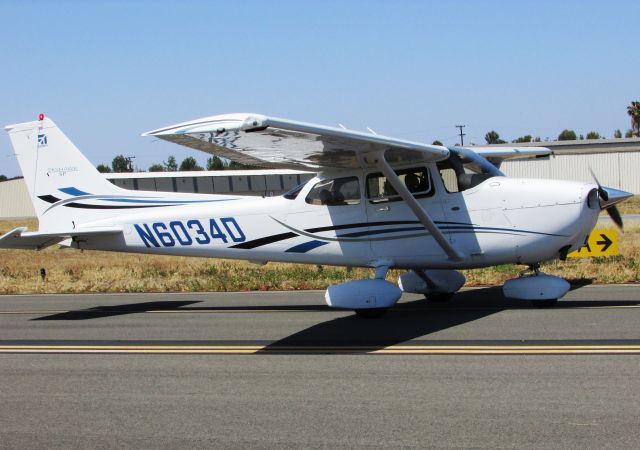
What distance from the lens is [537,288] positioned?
9.78m

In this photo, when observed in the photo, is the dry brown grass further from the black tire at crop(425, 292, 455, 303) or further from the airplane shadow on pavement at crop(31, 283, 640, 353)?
the black tire at crop(425, 292, 455, 303)

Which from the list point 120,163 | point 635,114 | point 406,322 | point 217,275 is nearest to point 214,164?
point 120,163

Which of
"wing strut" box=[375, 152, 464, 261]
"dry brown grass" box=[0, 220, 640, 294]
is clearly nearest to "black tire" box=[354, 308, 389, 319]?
"wing strut" box=[375, 152, 464, 261]

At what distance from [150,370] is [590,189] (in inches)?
236

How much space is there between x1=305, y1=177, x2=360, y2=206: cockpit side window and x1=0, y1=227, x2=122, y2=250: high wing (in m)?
3.40

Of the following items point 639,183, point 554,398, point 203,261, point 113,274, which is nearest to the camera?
point 554,398

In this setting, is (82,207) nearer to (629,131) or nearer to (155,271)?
(155,271)

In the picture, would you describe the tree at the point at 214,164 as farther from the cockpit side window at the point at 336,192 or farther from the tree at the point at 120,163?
the cockpit side window at the point at 336,192

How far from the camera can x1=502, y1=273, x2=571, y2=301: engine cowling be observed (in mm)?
9719

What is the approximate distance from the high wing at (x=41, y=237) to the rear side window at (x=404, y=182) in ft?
14.2

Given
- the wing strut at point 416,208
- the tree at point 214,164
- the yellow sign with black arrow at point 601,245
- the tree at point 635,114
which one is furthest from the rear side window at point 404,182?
the tree at point 635,114

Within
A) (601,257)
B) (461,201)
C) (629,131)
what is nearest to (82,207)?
(461,201)

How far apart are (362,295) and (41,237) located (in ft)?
17.7

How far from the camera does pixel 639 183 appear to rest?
55.6 meters
